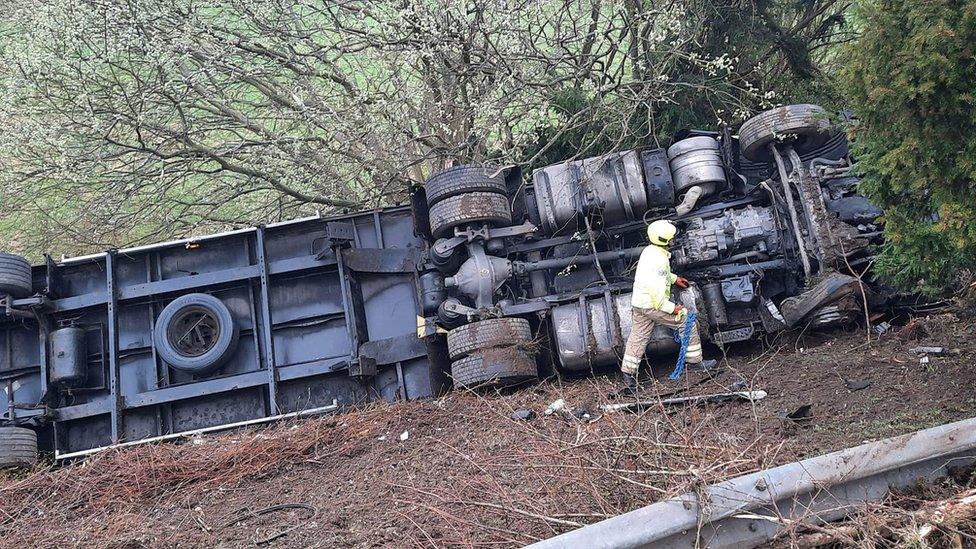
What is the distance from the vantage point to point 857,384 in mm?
5527

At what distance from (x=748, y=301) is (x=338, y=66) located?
5.66m

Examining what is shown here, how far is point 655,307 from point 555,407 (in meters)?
1.16

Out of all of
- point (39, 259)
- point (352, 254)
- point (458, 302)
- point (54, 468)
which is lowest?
point (54, 468)

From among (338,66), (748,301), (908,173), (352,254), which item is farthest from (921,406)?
(338,66)

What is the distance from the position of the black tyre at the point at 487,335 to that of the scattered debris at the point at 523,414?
28.4 inches

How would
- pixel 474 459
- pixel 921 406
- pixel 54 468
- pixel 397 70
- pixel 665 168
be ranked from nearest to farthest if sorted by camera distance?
pixel 921 406 → pixel 474 459 → pixel 54 468 → pixel 665 168 → pixel 397 70

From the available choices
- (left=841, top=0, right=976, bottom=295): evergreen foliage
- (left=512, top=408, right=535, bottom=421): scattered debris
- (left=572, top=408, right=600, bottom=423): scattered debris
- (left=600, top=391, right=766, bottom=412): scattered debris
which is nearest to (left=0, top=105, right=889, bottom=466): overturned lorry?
(left=512, top=408, right=535, bottom=421): scattered debris

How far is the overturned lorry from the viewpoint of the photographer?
717 centimetres

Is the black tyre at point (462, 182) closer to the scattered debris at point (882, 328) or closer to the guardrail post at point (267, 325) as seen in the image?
the guardrail post at point (267, 325)

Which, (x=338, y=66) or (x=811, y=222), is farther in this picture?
(x=338, y=66)

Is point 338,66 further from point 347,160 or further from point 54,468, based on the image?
point 54,468

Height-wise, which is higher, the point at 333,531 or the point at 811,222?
the point at 811,222

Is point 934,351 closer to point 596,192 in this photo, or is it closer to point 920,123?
point 920,123

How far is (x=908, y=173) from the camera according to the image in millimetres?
4844
